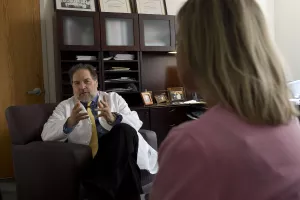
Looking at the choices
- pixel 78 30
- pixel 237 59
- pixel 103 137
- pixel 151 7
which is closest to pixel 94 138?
pixel 103 137

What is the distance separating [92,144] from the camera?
84.0 inches

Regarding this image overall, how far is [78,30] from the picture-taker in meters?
3.18

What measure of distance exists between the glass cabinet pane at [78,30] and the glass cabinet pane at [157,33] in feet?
1.94

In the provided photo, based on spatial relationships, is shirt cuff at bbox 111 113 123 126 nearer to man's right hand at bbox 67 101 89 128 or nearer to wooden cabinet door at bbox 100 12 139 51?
man's right hand at bbox 67 101 89 128

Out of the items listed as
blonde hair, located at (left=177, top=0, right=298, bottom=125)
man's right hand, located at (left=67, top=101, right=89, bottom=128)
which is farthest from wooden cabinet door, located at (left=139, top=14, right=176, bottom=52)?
blonde hair, located at (left=177, top=0, right=298, bottom=125)

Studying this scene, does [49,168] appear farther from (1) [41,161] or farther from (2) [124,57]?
(2) [124,57]

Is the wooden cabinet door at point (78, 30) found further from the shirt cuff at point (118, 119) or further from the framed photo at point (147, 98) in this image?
the shirt cuff at point (118, 119)

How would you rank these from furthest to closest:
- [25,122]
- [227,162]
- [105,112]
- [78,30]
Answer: [78,30] → [25,122] → [105,112] → [227,162]

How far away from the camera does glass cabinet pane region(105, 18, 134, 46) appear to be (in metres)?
3.29

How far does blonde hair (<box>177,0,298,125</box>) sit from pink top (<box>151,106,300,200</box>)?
0.12 ft

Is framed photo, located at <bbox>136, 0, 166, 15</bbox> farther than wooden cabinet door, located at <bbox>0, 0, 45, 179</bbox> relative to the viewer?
Yes

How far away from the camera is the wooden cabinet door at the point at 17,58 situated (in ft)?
10.4

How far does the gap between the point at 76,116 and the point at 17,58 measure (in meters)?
1.56

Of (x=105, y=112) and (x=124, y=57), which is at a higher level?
(x=124, y=57)
